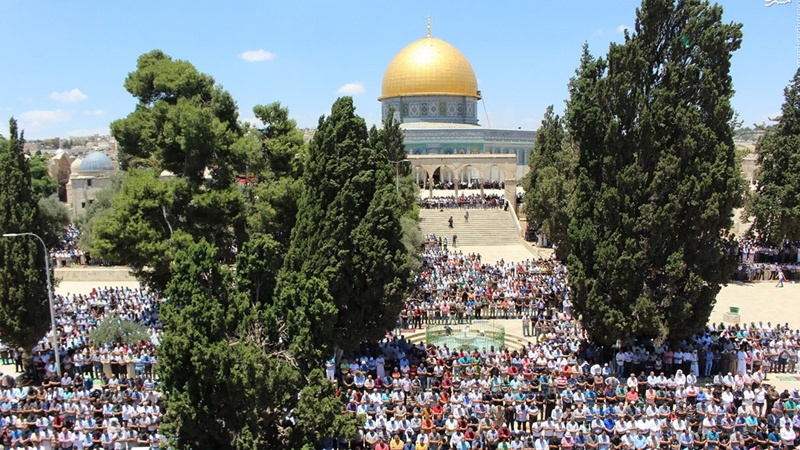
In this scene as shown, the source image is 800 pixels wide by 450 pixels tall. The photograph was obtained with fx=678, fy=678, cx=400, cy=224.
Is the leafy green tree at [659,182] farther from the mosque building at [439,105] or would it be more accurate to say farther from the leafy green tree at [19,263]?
the mosque building at [439,105]

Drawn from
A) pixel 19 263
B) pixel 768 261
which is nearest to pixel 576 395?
pixel 19 263

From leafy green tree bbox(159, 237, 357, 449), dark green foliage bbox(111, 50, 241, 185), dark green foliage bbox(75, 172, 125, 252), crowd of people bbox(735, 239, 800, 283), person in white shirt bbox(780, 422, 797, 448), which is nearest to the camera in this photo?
leafy green tree bbox(159, 237, 357, 449)

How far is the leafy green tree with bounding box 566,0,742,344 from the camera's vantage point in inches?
699

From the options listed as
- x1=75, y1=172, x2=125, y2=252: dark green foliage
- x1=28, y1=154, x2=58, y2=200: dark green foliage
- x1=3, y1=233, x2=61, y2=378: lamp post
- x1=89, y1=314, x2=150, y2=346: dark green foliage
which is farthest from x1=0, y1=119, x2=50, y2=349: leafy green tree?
x1=28, y1=154, x2=58, y2=200: dark green foliage

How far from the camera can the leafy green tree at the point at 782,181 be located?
3278 centimetres

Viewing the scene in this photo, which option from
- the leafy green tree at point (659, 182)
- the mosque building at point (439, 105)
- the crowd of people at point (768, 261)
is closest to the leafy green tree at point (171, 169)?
the leafy green tree at point (659, 182)

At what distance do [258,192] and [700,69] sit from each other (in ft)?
47.2

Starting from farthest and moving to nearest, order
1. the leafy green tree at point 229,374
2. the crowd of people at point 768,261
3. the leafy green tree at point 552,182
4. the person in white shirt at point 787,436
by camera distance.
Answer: the crowd of people at point 768,261 → the leafy green tree at point 552,182 → the person in white shirt at point 787,436 → the leafy green tree at point 229,374

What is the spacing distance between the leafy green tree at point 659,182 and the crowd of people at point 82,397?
11541mm

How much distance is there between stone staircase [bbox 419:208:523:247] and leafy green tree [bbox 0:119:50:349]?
936 inches

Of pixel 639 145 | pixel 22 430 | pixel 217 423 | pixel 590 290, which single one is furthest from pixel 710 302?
pixel 22 430

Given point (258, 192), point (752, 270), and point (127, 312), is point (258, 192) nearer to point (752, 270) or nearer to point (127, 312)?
point (127, 312)

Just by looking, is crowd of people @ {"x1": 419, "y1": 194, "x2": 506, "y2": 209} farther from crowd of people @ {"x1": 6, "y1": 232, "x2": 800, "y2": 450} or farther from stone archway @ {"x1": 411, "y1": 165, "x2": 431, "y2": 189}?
crowd of people @ {"x1": 6, "y1": 232, "x2": 800, "y2": 450}

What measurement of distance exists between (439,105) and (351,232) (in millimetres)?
45478
